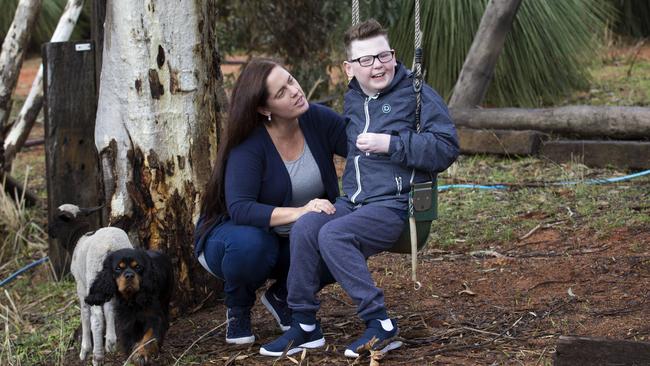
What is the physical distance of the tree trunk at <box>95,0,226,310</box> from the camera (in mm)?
5047

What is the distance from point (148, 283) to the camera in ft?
13.6

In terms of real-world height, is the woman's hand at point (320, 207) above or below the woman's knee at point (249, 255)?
above

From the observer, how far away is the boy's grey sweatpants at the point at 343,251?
4148 mm

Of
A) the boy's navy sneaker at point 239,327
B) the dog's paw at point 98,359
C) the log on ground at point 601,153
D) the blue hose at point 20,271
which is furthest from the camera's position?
the log on ground at point 601,153

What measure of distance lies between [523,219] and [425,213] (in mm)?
2603

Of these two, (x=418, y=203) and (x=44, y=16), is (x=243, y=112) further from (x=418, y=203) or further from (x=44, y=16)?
(x=44, y=16)

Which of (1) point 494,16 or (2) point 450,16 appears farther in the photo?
(2) point 450,16

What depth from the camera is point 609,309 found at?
15.1 feet

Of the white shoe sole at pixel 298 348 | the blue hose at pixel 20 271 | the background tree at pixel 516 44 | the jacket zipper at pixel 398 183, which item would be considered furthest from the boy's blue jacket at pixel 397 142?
the background tree at pixel 516 44

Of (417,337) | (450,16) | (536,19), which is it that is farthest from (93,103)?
(536,19)

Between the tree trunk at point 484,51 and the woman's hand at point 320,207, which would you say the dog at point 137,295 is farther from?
the tree trunk at point 484,51

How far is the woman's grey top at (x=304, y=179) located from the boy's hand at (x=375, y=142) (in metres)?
0.44

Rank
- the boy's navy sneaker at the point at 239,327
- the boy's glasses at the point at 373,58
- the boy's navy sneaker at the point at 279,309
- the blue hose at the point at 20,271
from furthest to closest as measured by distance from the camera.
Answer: the blue hose at the point at 20,271 → the boy's navy sneaker at the point at 279,309 → the boy's navy sneaker at the point at 239,327 → the boy's glasses at the point at 373,58

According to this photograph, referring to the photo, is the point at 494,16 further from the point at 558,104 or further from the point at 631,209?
the point at 631,209
